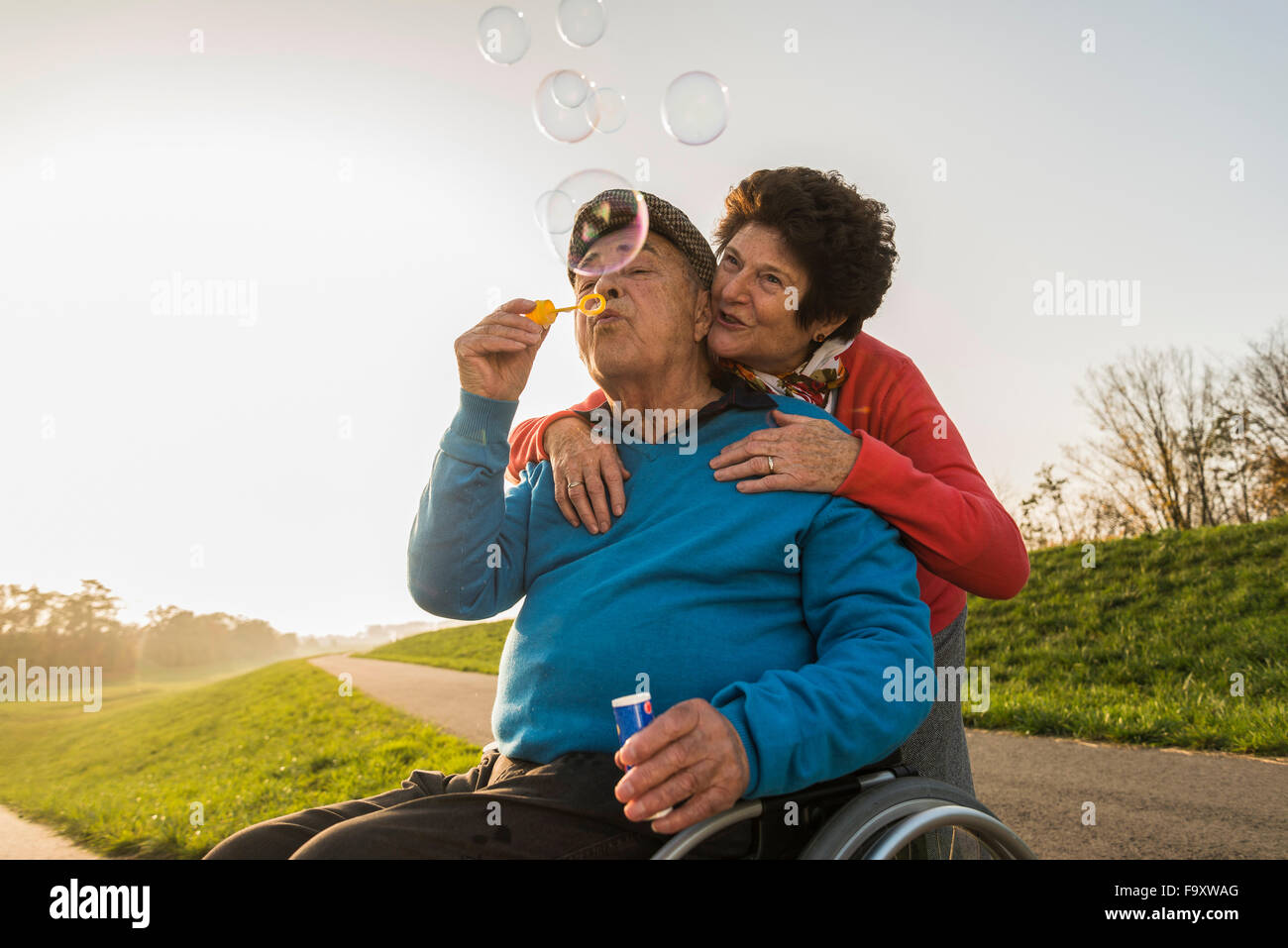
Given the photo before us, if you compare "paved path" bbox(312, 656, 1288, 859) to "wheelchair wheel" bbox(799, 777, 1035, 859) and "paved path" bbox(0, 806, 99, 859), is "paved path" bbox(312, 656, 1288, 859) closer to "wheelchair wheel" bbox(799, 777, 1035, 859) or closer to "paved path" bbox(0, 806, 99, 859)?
"wheelchair wheel" bbox(799, 777, 1035, 859)

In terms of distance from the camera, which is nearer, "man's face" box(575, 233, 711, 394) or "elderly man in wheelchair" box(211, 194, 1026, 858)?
"elderly man in wheelchair" box(211, 194, 1026, 858)

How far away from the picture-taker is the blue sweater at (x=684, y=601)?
59.1 inches

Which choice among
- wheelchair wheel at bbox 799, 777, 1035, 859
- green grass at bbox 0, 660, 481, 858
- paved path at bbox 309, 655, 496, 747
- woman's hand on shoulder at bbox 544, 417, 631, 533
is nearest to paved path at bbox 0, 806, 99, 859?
green grass at bbox 0, 660, 481, 858

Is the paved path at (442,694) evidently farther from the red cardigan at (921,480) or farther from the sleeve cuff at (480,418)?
the sleeve cuff at (480,418)

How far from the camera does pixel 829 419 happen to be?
6.73 feet

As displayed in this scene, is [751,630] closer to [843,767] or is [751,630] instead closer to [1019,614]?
[843,767]

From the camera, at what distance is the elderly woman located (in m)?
1.84

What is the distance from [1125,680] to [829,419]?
660cm

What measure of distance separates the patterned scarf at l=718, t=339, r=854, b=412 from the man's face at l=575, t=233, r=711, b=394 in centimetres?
21

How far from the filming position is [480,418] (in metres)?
1.86

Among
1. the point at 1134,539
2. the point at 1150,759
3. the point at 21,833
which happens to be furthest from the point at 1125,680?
the point at 21,833

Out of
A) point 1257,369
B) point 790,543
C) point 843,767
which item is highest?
point 1257,369

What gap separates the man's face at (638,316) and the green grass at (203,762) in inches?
180
